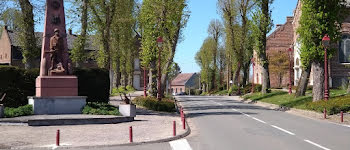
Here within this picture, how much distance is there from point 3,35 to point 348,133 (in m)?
56.4

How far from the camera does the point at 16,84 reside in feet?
75.1

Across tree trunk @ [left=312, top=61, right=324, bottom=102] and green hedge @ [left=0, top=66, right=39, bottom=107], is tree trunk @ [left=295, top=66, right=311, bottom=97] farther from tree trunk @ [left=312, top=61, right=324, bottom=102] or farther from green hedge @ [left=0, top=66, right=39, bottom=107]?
green hedge @ [left=0, top=66, right=39, bottom=107]

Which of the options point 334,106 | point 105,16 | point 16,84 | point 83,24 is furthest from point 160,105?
point 105,16

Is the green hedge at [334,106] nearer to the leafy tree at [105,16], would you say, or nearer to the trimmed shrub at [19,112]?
the trimmed shrub at [19,112]

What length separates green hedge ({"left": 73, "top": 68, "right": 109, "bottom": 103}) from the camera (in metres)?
27.1

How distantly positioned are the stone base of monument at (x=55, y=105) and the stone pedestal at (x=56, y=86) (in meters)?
0.38

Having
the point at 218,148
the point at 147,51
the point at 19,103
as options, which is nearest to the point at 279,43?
the point at 147,51

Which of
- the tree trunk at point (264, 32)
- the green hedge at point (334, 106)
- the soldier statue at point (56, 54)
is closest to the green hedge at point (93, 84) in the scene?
the soldier statue at point (56, 54)

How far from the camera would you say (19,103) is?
22984mm

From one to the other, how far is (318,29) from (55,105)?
16.7 metres

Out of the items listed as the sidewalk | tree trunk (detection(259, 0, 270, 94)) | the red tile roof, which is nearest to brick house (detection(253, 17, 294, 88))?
tree trunk (detection(259, 0, 270, 94))

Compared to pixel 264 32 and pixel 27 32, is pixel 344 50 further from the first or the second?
pixel 27 32

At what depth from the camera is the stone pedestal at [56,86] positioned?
20578 mm

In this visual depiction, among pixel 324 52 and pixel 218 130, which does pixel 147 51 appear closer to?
pixel 324 52
